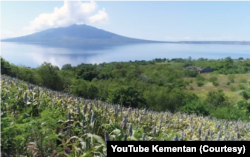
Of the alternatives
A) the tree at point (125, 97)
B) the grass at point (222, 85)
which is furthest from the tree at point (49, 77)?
the grass at point (222, 85)

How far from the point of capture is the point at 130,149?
3.08 meters

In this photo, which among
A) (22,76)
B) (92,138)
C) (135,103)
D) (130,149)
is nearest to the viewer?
(130,149)

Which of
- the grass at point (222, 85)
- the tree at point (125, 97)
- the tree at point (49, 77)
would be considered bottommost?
the grass at point (222, 85)

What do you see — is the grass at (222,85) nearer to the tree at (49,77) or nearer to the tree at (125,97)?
the tree at (125,97)

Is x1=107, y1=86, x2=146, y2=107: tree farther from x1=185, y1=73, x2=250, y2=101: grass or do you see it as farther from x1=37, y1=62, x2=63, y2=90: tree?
x1=185, y1=73, x2=250, y2=101: grass

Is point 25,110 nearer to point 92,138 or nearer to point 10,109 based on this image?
point 10,109

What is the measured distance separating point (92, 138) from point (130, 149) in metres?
0.54

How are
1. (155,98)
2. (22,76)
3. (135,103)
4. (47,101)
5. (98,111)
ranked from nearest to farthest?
1. (98,111)
2. (47,101)
3. (22,76)
4. (135,103)
5. (155,98)

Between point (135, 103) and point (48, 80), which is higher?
point (48, 80)

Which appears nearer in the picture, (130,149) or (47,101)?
(130,149)

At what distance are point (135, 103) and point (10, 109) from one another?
21.7 m

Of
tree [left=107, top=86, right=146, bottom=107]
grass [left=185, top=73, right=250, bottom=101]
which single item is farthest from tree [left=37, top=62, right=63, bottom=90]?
grass [left=185, top=73, right=250, bottom=101]

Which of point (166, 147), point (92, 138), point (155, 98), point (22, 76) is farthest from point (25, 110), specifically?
point (155, 98)

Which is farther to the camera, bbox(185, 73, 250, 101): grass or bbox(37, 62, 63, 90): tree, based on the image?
bbox(185, 73, 250, 101): grass
